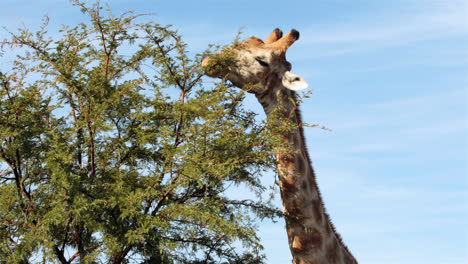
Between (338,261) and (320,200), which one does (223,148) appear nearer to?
(320,200)

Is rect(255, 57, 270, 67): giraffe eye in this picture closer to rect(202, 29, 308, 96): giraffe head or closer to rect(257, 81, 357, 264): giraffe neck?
rect(202, 29, 308, 96): giraffe head

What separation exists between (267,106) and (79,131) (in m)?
2.73

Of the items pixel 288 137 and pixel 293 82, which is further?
pixel 288 137

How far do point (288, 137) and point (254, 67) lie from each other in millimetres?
1144

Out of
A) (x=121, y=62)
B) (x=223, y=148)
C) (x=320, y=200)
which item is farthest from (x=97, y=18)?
(x=320, y=200)

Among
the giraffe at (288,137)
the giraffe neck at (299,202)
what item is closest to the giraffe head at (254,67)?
the giraffe at (288,137)

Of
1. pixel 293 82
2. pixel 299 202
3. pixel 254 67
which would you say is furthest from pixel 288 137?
pixel 254 67

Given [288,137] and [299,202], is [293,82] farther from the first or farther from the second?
[299,202]

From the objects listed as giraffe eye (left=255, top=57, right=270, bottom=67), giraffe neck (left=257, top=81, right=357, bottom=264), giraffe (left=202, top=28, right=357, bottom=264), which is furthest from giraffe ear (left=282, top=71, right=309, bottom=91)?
giraffe eye (left=255, top=57, right=270, bottom=67)

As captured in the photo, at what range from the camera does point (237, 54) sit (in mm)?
8211

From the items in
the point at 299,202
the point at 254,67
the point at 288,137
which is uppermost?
the point at 254,67

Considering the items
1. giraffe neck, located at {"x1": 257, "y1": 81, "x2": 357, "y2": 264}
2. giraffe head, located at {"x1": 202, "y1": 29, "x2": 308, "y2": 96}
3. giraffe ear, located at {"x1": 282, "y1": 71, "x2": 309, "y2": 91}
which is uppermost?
giraffe head, located at {"x1": 202, "y1": 29, "x2": 308, "y2": 96}

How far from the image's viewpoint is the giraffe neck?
8.13 metres

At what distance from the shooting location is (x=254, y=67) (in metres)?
8.36
